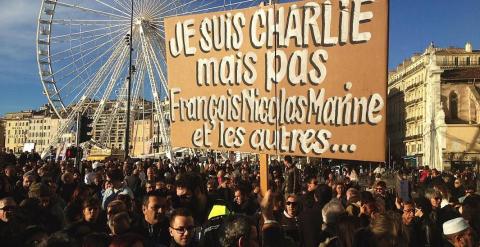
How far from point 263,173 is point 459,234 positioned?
2.37 metres

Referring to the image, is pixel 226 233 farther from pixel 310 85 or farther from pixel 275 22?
pixel 275 22

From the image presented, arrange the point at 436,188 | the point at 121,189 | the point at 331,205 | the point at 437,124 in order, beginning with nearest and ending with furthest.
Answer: the point at 331,205
the point at 436,188
the point at 121,189
the point at 437,124

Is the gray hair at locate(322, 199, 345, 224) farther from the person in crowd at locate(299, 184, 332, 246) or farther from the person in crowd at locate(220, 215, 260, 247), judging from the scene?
the person in crowd at locate(220, 215, 260, 247)

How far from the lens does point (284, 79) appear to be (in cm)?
668

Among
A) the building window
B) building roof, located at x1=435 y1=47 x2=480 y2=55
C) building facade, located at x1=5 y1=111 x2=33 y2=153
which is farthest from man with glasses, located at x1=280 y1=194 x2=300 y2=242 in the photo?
building facade, located at x1=5 y1=111 x2=33 y2=153

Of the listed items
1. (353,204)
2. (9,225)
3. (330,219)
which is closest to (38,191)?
(9,225)

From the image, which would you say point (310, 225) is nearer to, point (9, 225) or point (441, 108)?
point (9, 225)

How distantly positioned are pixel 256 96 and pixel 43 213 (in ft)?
9.44

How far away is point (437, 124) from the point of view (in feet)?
192

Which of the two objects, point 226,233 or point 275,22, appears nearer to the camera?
point 226,233

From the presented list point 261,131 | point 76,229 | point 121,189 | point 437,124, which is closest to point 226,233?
point 76,229

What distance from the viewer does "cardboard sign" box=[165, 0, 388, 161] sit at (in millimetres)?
6016

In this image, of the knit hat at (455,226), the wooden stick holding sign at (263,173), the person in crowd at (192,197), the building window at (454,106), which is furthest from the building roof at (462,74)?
the knit hat at (455,226)

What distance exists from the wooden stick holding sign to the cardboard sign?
0.10 m
